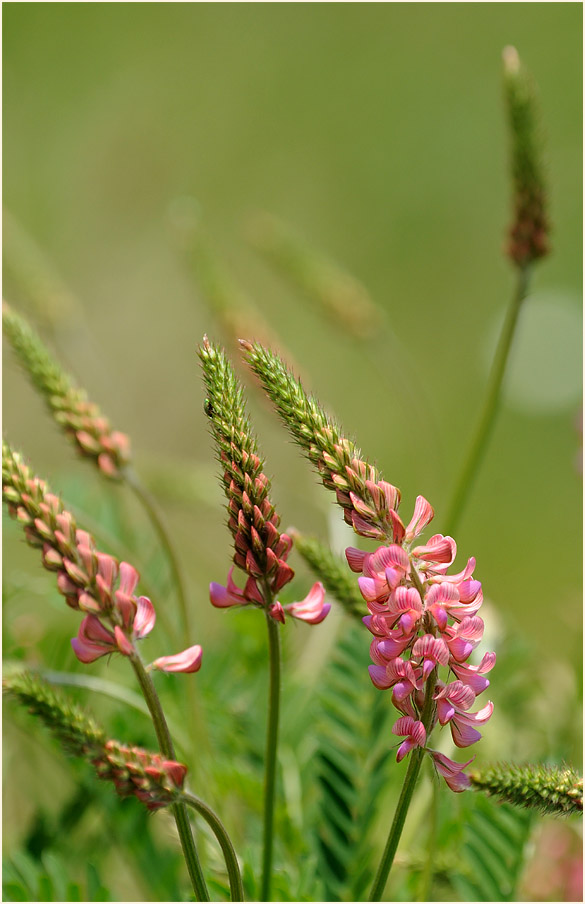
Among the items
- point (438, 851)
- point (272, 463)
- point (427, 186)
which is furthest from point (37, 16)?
point (438, 851)

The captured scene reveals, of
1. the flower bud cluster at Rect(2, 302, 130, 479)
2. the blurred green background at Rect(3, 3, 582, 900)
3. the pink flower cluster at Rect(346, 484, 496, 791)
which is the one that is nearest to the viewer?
the pink flower cluster at Rect(346, 484, 496, 791)

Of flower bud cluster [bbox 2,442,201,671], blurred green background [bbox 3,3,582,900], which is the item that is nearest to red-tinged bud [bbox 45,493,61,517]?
flower bud cluster [bbox 2,442,201,671]

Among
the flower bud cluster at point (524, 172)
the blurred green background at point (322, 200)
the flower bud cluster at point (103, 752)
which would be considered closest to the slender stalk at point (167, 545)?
the flower bud cluster at point (103, 752)

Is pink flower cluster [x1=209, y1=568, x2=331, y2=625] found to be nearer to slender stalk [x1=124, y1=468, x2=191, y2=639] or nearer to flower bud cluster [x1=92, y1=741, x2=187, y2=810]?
flower bud cluster [x1=92, y1=741, x2=187, y2=810]

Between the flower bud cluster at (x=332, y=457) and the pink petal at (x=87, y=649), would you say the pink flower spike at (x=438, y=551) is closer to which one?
the flower bud cluster at (x=332, y=457)

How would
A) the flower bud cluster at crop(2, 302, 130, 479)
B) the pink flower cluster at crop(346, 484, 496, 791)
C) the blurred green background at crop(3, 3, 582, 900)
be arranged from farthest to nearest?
1. the blurred green background at crop(3, 3, 582, 900)
2. the flower bud cluster at crop(2, 302, 130, 479)
3. the pink flower cluster at crop(346, 484, 496, 791)

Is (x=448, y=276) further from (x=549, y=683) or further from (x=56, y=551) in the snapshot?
(x=56, y=551)

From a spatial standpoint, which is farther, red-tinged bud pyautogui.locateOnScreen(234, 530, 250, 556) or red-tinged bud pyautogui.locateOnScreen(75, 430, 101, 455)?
red-tinged bud pyautogui.locateOnScreen(75, 430, 101, 455)

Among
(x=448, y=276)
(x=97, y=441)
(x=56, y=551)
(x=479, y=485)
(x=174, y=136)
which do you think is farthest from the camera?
(x=174, y=136)
